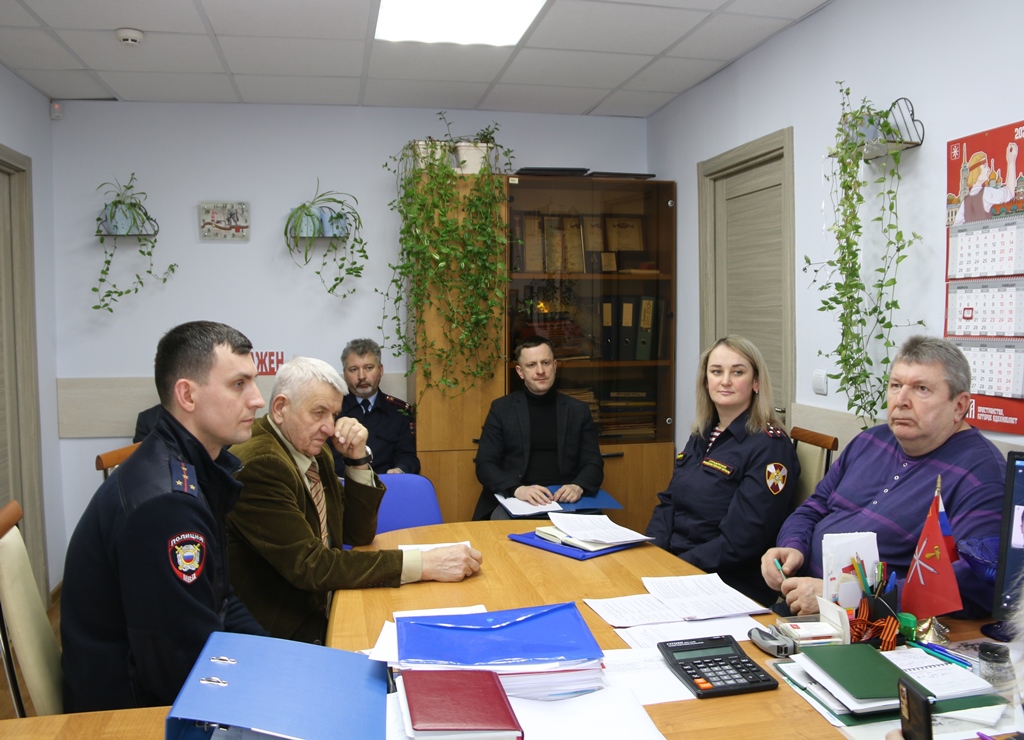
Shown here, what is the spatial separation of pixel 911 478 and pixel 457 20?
2.48 metres

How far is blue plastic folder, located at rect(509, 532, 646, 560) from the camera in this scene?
2316 mm

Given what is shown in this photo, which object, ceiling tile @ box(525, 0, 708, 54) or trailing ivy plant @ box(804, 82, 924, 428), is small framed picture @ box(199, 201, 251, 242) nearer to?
ceiling tile @ box(525, 0, 708, 54)

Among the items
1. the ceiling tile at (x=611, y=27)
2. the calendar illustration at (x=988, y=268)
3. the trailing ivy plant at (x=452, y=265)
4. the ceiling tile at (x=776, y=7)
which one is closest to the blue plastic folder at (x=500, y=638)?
the calendar illustration at (x=988, y=268)

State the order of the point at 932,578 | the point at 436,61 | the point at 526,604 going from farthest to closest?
the point at 436,61 < the point at 526,604 < the point at 932,578

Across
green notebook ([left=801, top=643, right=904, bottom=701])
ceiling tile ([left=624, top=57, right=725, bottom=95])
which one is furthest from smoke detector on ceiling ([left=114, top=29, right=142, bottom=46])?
green notebook ([left=801, top=643, right=904, bottom=701])

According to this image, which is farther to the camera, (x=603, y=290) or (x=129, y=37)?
(x=603, y=290)

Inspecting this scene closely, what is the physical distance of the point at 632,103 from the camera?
4.70 meters

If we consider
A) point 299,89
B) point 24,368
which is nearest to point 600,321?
point 299,89

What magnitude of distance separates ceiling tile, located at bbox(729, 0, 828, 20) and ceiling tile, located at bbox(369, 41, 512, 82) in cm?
106

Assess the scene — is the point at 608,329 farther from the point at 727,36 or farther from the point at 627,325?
the point at 727,36

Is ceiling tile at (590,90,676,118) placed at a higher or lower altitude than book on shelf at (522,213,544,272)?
higher

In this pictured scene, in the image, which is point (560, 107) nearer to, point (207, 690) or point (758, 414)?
point (758, 414)

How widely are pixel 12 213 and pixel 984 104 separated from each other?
4259 millimetres

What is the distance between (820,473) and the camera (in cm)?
278
